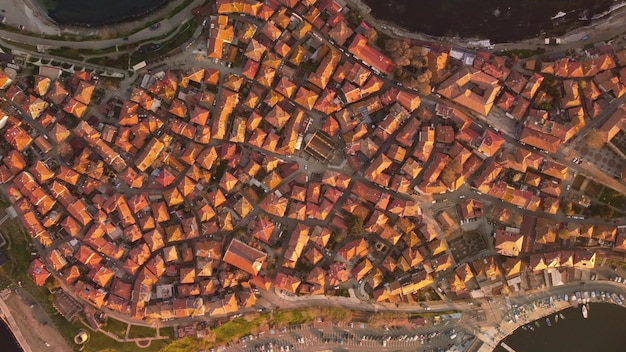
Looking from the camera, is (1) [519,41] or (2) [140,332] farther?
(1) [519,41]

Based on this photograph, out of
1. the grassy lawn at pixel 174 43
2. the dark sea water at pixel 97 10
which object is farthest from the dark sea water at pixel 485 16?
the dark sea water at pixel 97 10

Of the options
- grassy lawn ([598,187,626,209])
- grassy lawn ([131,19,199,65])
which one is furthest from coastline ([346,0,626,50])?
grassy lawn ([131,19,199,65])

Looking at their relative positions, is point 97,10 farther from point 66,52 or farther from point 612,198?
point 612,198

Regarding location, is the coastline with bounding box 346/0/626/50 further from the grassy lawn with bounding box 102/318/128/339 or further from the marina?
the grassy lawn with bounding box 102/318/128/339

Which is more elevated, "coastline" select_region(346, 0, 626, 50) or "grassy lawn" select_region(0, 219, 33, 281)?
"coastline" select_region(346, 0, 626, 50)

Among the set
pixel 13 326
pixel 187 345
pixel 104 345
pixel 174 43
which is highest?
pixel 174 43

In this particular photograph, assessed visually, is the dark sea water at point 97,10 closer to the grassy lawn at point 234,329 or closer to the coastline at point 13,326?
the coastline at point 13,326

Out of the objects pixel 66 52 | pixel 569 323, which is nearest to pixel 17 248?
pixel 66 52
